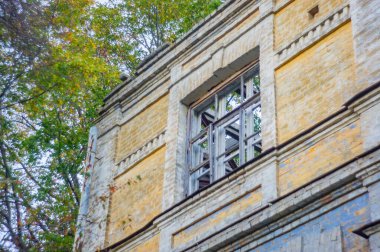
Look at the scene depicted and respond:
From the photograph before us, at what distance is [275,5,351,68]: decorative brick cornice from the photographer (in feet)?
36.6

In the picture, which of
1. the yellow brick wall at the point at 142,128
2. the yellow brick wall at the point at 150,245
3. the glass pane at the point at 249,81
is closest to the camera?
the yellow brick wall at the point at 150,245

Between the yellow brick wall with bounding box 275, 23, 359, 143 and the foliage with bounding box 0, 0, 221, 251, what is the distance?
20.6 feet

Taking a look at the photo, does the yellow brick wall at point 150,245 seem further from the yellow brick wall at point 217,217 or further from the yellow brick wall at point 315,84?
the yellow brick wall at point 315,84

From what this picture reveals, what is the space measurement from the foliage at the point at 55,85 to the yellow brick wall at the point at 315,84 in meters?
6.29

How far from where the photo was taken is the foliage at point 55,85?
16094 mm

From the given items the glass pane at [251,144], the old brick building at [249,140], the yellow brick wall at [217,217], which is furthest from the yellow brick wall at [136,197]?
the glass pane at [251,144]

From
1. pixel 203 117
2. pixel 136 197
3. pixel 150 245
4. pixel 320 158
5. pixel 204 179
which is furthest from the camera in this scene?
pixel 203 117

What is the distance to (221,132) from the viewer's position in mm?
13000

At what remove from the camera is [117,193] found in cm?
1438

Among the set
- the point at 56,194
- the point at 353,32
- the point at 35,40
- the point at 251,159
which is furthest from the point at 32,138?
the point at 353,32

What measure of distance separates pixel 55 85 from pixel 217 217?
6.58 m

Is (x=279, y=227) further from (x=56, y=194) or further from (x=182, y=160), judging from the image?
(x=56, y=194)

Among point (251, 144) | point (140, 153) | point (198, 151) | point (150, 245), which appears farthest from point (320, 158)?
point (140, 153)

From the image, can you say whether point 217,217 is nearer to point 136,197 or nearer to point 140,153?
point 136,197
